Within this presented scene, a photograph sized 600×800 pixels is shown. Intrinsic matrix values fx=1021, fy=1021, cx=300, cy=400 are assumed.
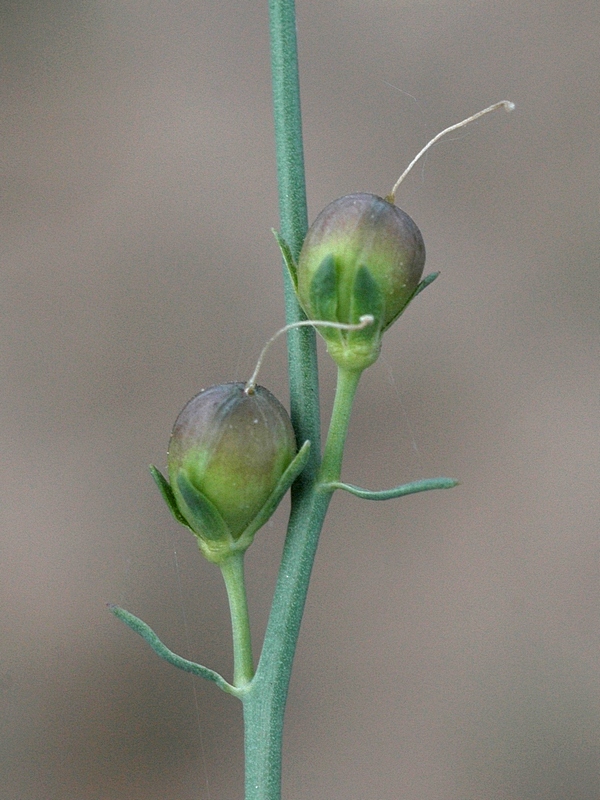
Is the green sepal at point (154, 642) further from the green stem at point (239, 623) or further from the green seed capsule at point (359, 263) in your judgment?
the green seed capsule at point (359, 263)

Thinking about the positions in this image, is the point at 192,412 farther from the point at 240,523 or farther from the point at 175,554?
the point at 175,554

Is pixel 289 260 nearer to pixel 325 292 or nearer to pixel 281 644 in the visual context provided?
pixel 325 292

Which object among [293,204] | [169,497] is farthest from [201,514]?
[293,204]

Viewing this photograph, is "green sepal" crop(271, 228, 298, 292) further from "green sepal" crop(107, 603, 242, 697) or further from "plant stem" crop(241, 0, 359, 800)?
"green sepal" crop(107, 603, 242, 697)

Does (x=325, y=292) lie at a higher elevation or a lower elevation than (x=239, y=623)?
higher

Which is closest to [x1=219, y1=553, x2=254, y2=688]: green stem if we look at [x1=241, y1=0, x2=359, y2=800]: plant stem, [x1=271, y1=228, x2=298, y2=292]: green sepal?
[x1=241, y1=0, x2=359, y2=800]: plant stem

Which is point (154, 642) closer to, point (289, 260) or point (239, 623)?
point (239, 623)
